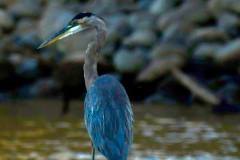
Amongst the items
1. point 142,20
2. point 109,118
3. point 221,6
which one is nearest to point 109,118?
point 109,118

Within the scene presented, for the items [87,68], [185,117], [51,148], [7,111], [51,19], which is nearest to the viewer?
[87,68]

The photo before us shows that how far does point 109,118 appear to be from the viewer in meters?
9.56

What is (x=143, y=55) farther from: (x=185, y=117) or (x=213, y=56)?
(x=185, y=117)

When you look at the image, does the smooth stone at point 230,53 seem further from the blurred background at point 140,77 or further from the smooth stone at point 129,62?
the smooth stone at point 129,62

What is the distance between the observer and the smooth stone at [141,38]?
798 inches

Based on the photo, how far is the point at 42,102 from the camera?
19031 mm

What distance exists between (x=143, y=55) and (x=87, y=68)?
9360mm

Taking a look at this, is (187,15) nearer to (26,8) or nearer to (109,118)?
(26,8)

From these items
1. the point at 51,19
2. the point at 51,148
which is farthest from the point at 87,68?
the point at 51,19

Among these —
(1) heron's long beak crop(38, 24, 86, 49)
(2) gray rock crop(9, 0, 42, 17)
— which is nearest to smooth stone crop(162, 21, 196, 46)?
(2) gray rock crop(9, 0, 42, 17)

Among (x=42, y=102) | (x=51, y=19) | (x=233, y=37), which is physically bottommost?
(x=42, y=102)

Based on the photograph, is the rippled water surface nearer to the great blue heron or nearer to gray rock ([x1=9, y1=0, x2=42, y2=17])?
the great blue heron

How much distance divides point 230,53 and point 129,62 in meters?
2.11

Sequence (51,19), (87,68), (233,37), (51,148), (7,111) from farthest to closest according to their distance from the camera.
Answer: (51,19)
(233,37)
(7,111)
(51,148)
(87,68)
